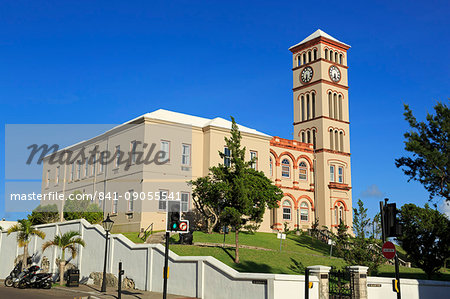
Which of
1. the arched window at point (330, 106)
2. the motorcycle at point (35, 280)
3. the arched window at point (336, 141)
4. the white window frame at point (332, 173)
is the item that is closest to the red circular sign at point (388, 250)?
the motorcycle at point (35, 280)

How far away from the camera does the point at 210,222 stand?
36469 millimetres

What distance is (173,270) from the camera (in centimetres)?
2238

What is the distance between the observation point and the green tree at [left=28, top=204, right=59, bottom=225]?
1666 inches

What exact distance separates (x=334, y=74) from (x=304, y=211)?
15910 mm

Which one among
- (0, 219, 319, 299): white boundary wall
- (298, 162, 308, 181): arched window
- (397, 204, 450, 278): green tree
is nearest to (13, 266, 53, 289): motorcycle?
(0, 219, 319, 299): white boundary wall

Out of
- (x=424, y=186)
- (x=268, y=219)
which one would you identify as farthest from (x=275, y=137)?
(x=424, y=186)

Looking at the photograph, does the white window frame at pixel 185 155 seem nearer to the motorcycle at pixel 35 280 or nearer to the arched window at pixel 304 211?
the arched window at pixel 304 211

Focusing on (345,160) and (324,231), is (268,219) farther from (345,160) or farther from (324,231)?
(345,160)

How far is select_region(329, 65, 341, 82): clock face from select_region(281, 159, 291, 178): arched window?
11.4m

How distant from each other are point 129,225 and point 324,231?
1970 cm

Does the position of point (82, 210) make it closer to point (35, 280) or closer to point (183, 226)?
point (35, 280)

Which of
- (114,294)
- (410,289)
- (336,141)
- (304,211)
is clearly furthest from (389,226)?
(336,141)

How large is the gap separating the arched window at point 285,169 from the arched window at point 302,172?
58.5 inches

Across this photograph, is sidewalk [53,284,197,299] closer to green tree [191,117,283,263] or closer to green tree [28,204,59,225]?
green tree [191,117,283,263]
